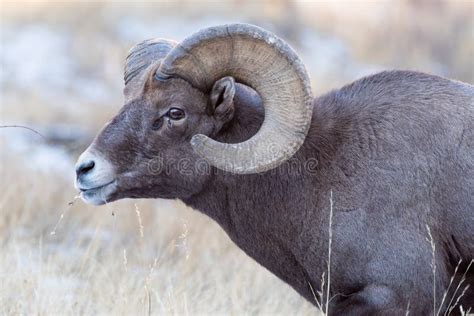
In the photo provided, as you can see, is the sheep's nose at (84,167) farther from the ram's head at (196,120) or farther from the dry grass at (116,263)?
the dry grass at (116,263)

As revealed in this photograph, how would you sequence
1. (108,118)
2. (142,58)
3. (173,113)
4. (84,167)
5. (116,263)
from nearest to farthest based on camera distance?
(84,167) → (173,113) → (142,58) → (116,263) → (108,118)

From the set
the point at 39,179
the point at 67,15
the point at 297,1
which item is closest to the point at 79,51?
the point at 67,15

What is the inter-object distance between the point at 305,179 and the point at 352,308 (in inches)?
40.7

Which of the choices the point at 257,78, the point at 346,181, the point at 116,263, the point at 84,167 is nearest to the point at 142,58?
the point at 257,78

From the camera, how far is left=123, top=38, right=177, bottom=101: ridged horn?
7.71m

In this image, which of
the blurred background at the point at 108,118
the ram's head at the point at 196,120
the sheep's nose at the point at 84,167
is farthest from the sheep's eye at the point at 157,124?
the blurred background at the point at 108,118

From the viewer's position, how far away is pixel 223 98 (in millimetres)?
7344

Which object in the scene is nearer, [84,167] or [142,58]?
[84,167]

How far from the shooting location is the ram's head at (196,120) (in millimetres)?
7086

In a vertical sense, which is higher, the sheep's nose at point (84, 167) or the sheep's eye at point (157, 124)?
the sheep's eye at point (157, 124)

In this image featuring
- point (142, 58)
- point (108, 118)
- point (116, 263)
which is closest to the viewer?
point (142, 58)

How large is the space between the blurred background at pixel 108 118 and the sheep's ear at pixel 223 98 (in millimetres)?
934

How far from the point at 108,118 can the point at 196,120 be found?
13622 mm
